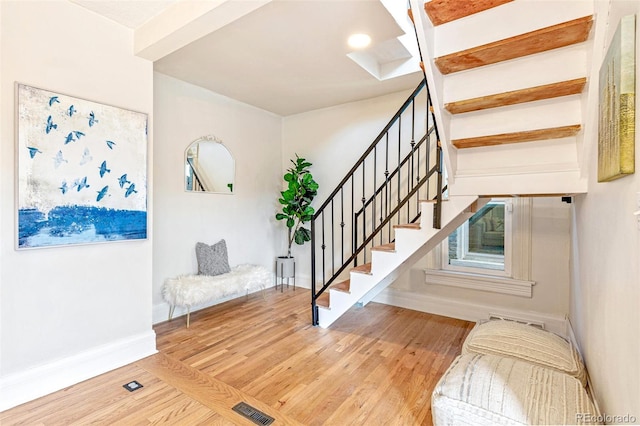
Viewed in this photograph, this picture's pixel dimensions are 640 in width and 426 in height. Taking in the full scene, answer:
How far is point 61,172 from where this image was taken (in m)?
2.13

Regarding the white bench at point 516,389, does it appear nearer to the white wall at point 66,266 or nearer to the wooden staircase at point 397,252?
the wooden staircase at point 397,252

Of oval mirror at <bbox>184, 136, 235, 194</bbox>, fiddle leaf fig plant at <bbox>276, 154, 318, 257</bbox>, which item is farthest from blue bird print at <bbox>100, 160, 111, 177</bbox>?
fiddle leaf fig plant at <bbox>276, 154, 318, 257</bbox>

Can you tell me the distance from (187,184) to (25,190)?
1.74 m

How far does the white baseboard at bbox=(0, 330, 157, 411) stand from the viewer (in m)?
1.94

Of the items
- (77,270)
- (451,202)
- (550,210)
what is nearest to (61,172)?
(77,270)

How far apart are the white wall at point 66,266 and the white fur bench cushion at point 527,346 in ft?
8.58

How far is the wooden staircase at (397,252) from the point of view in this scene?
234cm

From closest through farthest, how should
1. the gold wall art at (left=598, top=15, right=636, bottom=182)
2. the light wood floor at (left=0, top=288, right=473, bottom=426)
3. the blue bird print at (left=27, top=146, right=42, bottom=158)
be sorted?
the gold wall art at (left=598, top=15, right=636, bottom=182) → the light wood floor at (left=0, top=288, right=473, bottom=426) → the blue bird print at (left=27, top=146, right=42, bottom=158)

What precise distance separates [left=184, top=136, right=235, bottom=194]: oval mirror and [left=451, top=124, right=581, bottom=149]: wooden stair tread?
298cm

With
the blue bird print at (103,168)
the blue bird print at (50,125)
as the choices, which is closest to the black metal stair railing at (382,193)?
the blue bird print at (103,168)

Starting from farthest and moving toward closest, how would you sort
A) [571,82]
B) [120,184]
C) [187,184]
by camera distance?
→ 1. [187,184]
2. [120,184]
3. [571,82]

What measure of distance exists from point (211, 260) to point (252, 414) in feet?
7.09

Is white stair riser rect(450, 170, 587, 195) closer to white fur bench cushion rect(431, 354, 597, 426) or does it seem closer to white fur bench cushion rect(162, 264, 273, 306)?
white fur bench cushion rect(431, 354, 597, 426)

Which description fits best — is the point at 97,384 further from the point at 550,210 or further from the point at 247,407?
the point at 550,210
